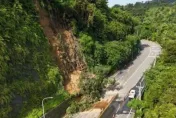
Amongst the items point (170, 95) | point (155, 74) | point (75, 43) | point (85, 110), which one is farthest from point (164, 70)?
point (75, 43)

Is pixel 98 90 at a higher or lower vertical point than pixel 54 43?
lower

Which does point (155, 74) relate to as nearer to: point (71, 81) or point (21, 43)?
point (71, 81)

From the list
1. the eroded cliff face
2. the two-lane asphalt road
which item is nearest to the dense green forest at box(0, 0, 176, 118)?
the eroded cliff face

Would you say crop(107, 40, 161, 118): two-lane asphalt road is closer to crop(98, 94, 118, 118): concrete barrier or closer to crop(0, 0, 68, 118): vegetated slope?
Answer: crop(98, 94, 118, 118): concrete barrier

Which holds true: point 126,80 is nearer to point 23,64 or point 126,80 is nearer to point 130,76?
point 130,76

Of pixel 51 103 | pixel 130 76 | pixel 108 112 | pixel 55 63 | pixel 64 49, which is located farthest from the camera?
pixel 130 76

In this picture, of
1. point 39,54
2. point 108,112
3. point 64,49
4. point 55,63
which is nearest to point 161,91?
point 108,112
